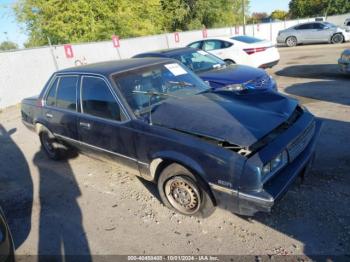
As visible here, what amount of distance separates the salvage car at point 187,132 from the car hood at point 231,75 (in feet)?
6.56

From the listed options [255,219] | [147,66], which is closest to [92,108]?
[147,66]

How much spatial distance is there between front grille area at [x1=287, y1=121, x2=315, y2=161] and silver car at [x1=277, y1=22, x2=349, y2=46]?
1937 centimetres

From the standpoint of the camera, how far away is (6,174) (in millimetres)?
5375

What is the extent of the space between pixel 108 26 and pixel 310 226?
17.7 m

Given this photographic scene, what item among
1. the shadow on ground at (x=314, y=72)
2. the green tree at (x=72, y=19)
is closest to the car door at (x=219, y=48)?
the shadow on ground at (x=314, y=72)

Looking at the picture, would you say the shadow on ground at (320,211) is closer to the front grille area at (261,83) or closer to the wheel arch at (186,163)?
the wheel arch at (186,163)

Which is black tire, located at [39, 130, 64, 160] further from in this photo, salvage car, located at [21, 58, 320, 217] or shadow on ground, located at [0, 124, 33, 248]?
salvage car, located at [21, 58, 320, 217]

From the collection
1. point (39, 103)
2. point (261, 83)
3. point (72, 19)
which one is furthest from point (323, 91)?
point (72, 19)

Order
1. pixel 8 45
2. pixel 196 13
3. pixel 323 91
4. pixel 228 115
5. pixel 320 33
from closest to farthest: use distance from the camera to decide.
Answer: pixel 228 115
pixel 323 91
pixel 320 33
pixel 8 45
pixel 196 13

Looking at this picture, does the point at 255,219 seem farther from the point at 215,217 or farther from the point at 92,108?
the point at 92,108

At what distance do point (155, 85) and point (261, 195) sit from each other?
2.07m

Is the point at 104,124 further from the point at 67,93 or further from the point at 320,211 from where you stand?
the point at 320,211

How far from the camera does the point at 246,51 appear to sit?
10523 mm

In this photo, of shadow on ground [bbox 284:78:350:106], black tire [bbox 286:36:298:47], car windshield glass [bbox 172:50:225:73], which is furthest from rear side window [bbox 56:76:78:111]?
black tire [bbox 286:36:298:47]
